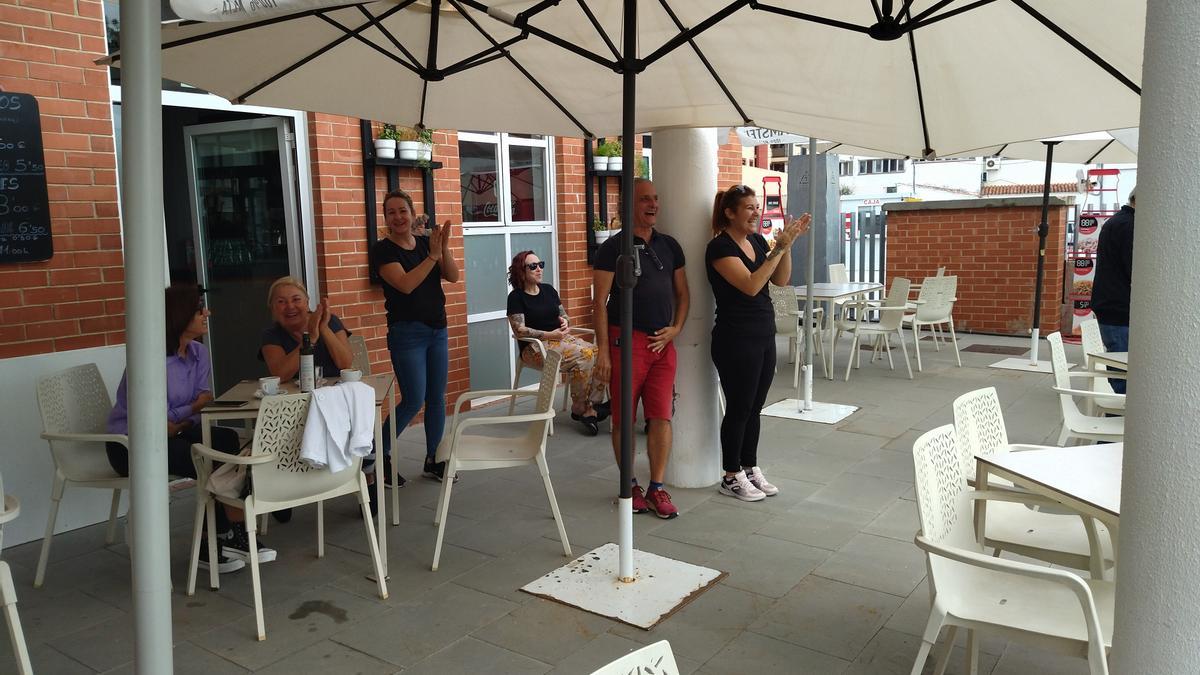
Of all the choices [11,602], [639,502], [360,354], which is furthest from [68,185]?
[639,502]

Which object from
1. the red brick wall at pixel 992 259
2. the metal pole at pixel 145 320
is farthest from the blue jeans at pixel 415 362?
the red brick wall at pixel 992 259

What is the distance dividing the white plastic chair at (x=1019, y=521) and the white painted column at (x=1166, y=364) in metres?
1.65

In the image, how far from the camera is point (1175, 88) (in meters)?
1.04

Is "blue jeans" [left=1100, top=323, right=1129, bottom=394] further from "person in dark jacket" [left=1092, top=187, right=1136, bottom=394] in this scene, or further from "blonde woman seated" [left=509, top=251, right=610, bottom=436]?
"blonde woman seated" [left=509, top=251, right=610, bottom=436]

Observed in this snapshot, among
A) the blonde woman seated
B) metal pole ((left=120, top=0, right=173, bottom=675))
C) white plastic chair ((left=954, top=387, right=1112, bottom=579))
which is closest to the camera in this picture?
metal pole ((left=120, top=0, right=173, bottom=675))

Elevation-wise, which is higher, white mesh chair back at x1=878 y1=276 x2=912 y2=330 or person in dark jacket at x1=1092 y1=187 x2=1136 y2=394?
person in dark jacket at x1=1092 y1=187 x2=1136 y2=394

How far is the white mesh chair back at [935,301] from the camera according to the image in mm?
8469

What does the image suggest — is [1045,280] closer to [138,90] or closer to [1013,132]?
[1013,132]

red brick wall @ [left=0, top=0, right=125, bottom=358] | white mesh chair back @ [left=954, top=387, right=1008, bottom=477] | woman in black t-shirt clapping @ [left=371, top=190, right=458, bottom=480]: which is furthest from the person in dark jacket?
red brick wall @ [left=0, top=0, right=125, bottom=358]

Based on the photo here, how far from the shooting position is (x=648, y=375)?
4.36 metres

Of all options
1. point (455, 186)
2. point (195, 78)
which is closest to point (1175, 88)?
point (195, 78)

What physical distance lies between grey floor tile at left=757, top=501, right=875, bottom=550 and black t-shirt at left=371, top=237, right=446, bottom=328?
7.06 ft

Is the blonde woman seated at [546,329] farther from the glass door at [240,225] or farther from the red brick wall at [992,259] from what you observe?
A: the red brick wall at [992,259]

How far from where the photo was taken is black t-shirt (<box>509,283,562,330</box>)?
6.08 m
